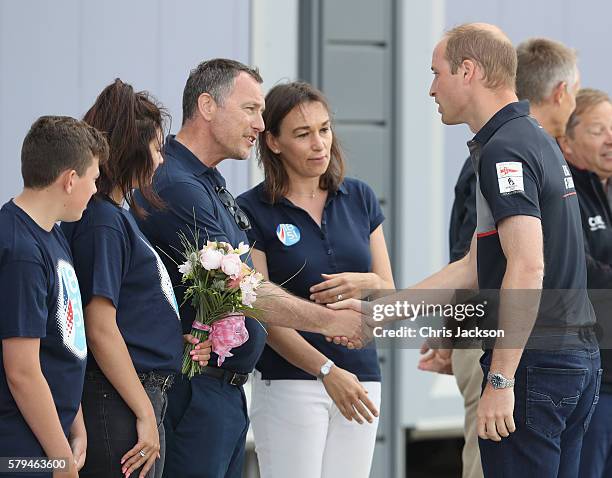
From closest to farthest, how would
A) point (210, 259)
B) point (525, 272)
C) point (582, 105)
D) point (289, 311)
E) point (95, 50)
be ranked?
1. point (525, 272)
2. point (210, 259)
3. point (289, 311)
4. point (582, 105)
5. point (95, 50)

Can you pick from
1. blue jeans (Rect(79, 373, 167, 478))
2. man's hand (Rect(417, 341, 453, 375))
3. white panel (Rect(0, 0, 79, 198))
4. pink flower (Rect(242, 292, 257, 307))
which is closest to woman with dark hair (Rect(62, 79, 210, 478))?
blue jeans (Rect(79, 373, 167, 478))

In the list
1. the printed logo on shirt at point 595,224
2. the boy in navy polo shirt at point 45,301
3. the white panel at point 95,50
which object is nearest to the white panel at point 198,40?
→ the white panel at point 95,50

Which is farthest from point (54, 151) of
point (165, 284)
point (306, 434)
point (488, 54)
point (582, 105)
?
point (582, 105)

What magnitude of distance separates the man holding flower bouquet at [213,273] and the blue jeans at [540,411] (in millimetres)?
786

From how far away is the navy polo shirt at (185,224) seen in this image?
340cm

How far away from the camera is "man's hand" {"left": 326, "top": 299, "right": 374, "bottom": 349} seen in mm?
3865

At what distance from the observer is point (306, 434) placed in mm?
3789

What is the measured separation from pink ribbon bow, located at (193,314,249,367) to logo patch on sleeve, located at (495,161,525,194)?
0.85m

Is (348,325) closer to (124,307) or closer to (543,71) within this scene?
(124,307)

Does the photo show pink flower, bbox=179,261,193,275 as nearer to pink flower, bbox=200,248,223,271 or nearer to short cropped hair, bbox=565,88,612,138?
pink flower, bbox=200,248,223,271

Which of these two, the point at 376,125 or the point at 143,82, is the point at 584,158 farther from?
the point at 143,82

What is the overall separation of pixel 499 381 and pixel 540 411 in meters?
0.17

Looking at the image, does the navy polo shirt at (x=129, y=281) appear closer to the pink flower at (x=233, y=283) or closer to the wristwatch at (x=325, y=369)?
the pink flower at (x=233, y=283)

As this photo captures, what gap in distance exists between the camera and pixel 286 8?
5344 mm
